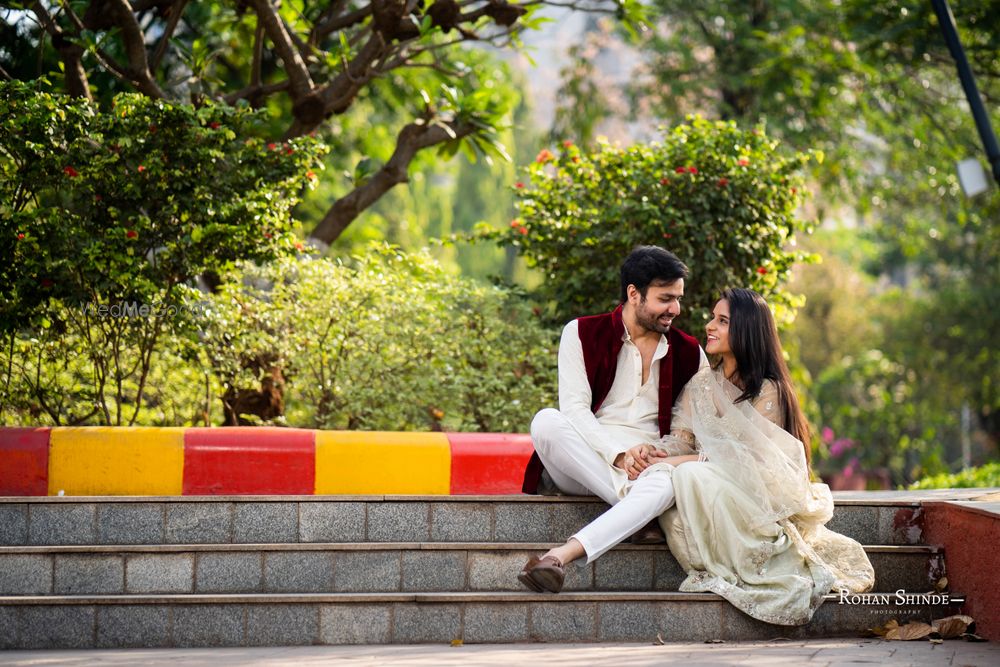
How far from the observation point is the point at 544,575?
505 cm

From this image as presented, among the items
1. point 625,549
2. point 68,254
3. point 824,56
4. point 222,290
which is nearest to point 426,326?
point 222,290

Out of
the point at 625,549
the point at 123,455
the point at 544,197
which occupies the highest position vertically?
the point at 544,197

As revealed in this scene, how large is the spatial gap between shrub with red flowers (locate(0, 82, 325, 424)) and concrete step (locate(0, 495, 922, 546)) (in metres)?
1.54

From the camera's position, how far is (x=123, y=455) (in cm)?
623

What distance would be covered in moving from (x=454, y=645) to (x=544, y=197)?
4.81 m

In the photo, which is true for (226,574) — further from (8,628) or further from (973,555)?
(973,555)

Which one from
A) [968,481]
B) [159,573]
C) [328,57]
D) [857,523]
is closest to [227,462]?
[159,573]

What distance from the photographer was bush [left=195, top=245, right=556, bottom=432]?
7.82 metres

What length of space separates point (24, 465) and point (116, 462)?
473 mm

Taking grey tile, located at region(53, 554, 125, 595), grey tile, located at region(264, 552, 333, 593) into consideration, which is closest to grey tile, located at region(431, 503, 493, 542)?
grey tile, located at region(264, 552, 333, 593)

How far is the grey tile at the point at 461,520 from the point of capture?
587 cm

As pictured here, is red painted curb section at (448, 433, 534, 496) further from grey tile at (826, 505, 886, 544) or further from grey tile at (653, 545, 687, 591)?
grey tile at (826, 505, 886, 544)

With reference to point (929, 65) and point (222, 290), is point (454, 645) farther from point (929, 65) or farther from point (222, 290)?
point (929, 65)
